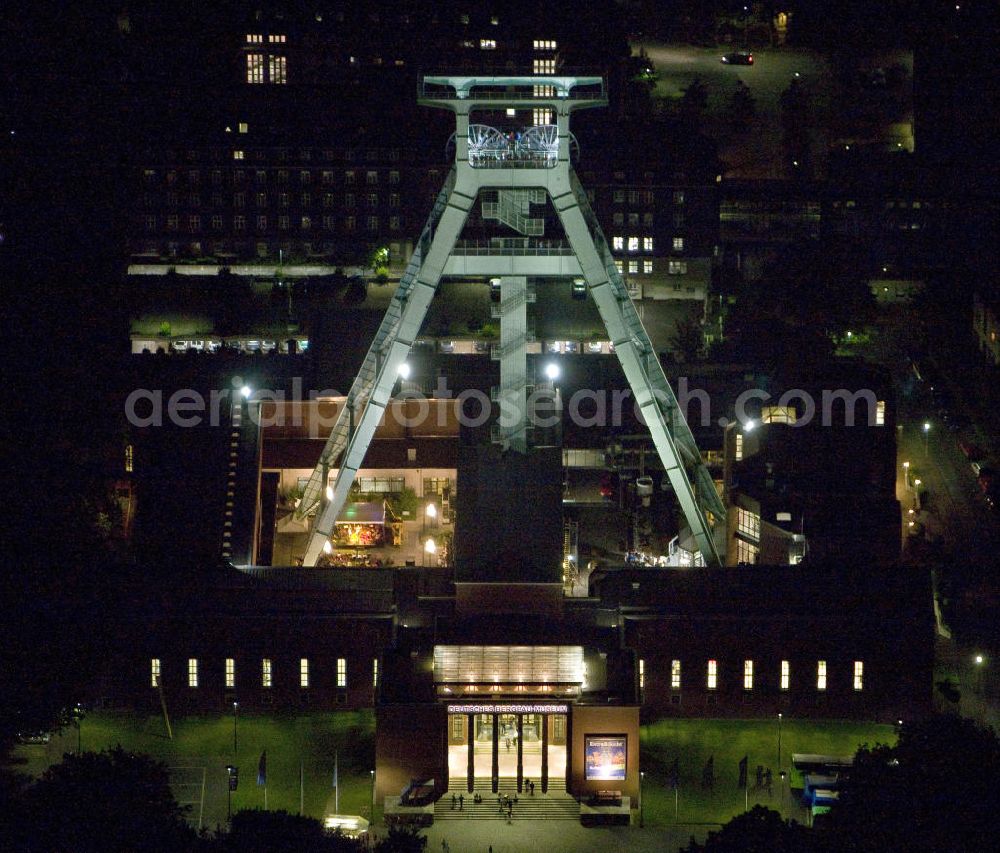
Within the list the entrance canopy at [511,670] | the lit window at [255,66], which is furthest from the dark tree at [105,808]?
the lit window at [255,66]

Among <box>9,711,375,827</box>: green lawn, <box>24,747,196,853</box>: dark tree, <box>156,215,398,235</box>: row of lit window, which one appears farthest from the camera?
<box>156,215,398,235</box>: row of lit window

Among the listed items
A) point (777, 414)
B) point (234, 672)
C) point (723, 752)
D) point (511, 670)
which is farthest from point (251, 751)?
point (777, 414)

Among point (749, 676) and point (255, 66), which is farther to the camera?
point (255, 66)

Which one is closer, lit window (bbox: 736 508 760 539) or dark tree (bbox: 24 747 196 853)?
dark tree (bbox: 24 747 196 853)

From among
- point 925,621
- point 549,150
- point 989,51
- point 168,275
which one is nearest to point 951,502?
point 925,621

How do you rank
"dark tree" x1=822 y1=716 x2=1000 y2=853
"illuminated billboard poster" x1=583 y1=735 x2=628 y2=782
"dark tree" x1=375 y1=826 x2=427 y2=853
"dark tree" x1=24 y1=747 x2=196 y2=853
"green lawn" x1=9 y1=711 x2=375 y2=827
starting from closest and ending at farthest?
"dark tree" x1=822 y1=716 x2=1000 y2=853 → "dark tree" x1=24 y1=747 x2=196 y2=853 → "dark tree" x1=375 y1=826 x2=427 y2=853 → "green lawn" x1=9 y1=711 x2=375 y2=827 → "illuminated billboard poster" x1=583 y1=735 x2=628 y2=782

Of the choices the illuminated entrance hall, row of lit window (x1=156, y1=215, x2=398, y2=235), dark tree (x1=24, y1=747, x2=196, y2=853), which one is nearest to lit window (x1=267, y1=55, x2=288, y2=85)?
row of lit window (x1=156, y1=215, x2=398, y2=235)

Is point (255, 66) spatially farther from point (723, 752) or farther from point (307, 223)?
point (723, 752)

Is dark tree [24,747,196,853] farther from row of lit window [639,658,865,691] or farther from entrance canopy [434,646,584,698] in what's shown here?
row of lit window [639,658,865,691]
